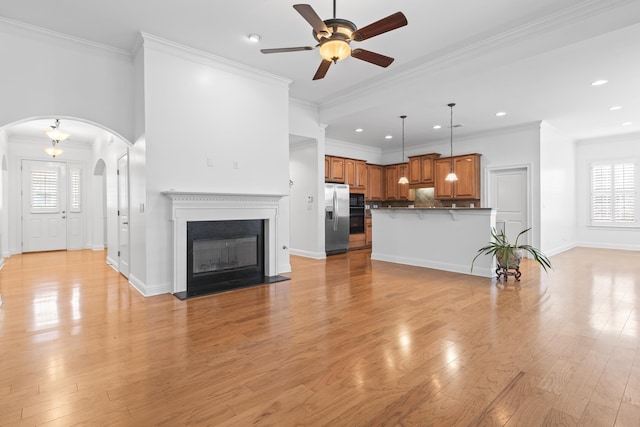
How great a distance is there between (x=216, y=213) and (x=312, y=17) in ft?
9.42

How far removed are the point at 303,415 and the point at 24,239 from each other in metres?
9.56

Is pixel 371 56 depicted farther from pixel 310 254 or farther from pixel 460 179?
pixel 460 179

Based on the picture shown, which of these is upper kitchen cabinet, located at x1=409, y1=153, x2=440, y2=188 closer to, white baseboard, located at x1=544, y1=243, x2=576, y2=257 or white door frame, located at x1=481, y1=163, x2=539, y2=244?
white door frame, located at x1=481, y1=163, x2=539, y2=244

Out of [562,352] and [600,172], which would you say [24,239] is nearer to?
[562,352]

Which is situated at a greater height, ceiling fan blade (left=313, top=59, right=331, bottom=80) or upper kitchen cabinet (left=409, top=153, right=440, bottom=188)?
ceiling fan blade (left=313, top=59, right=331, bottom=80)

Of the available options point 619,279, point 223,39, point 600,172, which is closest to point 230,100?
point 223,39

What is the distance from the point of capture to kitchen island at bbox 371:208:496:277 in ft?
17.7

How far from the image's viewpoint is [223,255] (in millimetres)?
4828

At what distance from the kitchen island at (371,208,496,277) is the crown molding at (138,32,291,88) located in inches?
133

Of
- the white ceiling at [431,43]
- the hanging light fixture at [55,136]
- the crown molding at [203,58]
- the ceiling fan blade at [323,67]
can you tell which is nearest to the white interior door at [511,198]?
the white ceiling at [431,43]

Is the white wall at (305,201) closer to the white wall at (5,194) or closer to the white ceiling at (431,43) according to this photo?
the white ceiling at (431,43)

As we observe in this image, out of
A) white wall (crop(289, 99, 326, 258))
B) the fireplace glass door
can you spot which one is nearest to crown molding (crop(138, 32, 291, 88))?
white wall (crop(289, 99, 326, 258))

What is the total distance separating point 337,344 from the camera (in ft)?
8.87

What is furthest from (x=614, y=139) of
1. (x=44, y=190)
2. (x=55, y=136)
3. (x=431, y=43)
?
(x=44, y=190)
